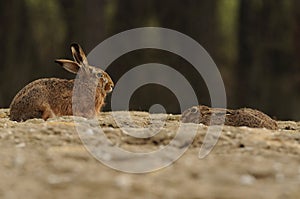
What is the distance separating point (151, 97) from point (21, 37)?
9.11 ft

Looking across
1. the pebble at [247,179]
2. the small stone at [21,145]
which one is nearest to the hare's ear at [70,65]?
the small stone at [21,145]

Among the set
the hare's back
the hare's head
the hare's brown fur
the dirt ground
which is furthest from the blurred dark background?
the dirt ground

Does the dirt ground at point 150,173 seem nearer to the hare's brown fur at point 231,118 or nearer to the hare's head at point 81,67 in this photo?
the hare's brown fur at point 231,118

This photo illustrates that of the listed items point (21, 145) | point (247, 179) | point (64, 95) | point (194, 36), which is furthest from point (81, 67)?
point (194, 36)

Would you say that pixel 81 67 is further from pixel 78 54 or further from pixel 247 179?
pixel 247 179

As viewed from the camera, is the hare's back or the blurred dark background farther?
the blurred dark background

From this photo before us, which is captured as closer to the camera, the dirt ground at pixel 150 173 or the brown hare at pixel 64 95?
the dirt ground at pixel 150 173

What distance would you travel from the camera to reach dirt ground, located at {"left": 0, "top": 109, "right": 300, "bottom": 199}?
9.64 feet

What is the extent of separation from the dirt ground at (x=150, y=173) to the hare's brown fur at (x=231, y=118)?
1432 millimetres

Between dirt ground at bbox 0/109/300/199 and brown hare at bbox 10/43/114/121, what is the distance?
196cm

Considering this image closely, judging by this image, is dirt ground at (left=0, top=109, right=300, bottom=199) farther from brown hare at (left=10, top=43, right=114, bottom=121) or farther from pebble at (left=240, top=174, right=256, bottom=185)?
brown hare at (left=10, top=43, right=114, bottom=121)

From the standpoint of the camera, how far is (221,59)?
13.6m

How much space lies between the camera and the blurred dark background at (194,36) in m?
13.4

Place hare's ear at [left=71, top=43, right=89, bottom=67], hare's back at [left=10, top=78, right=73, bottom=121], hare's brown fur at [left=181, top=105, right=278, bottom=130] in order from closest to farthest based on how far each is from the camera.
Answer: hare's brown fur at [left=181, top=105, right=278, bottom=130] < hare's back at [left=10, top=78, right=73, bottom=121] < hare's ear at [left=71, top=43, right=89, bottom=67]
